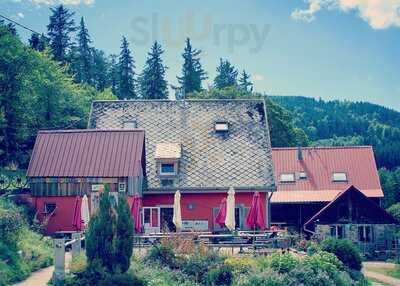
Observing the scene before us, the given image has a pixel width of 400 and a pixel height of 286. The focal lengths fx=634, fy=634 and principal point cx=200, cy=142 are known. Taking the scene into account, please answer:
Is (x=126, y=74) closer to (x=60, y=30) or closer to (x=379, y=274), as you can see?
(x=60, y=30)

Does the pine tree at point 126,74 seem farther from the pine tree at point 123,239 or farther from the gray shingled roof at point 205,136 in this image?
the pine tree at point 123,239

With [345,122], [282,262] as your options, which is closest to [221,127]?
[282,262]

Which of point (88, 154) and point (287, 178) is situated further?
point (287, 178)

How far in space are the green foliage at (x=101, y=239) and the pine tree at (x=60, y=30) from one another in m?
45.3

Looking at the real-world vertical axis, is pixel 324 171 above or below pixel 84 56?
below

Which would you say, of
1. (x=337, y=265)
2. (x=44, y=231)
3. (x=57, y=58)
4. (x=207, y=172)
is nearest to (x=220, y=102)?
(x=207, y=172)

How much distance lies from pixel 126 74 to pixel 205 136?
111 ft

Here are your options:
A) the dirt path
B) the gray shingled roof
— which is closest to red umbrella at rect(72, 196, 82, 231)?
the gray shingled roof

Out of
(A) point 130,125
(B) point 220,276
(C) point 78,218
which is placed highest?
(A) point 130,125

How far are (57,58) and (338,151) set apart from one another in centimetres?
3033

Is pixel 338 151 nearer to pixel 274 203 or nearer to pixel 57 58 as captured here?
pixel 274 203

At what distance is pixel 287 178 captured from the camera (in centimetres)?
4562

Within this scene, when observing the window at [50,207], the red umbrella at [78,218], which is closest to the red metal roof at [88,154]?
the window at [50,207]

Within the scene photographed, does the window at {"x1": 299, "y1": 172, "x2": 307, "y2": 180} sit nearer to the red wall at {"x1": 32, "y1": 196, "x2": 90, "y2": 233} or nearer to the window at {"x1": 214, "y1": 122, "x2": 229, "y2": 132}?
the window at {"x1": 214, "y1": 122, "x2": 229, "y2": 132}
